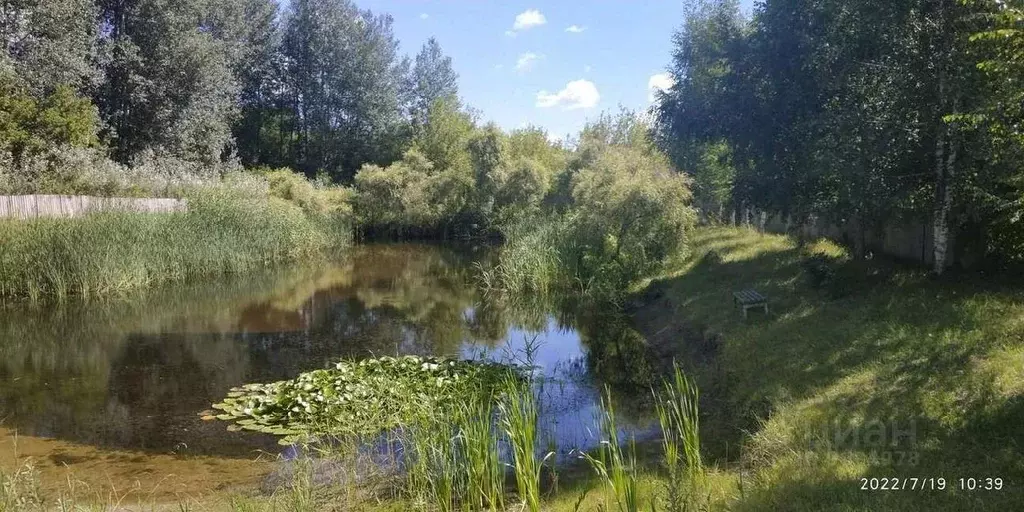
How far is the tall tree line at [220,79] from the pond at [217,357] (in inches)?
353

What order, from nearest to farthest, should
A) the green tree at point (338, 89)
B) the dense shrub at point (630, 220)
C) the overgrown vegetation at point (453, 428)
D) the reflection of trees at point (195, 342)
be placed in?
1. the overgrown vegetation at point (453, 428)
2. the reflection of trees at point (195, 342)
3. the dense shrub at point (630, 220)
4. the green tree at point (338, 89)

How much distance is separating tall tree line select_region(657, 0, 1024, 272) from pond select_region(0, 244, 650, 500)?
4087 mm

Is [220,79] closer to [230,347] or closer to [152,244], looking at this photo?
[152,244]

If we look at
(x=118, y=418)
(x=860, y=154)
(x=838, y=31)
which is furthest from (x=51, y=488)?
(x=838, y=31)

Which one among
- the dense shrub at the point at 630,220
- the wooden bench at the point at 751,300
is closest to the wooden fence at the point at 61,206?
the dense shrub at the point at 630,220

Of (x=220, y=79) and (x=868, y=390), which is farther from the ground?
(x=220, y=79)

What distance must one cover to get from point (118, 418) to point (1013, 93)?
9350mm

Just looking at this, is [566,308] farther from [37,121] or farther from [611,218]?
[37,121]

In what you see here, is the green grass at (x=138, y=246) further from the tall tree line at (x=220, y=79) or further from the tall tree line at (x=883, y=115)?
the tall tree line at (x=883, y=115)

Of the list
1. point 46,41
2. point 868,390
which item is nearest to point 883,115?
point 868,390

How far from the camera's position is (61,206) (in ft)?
51.5

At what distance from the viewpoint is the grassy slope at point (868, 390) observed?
4.15 m

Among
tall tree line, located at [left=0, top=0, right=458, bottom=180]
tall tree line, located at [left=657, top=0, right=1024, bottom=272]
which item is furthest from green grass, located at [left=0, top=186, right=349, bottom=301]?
tall tree line, located at [left=657, top=0, right=1024, bottom=272]

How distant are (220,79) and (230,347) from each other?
2363cm
